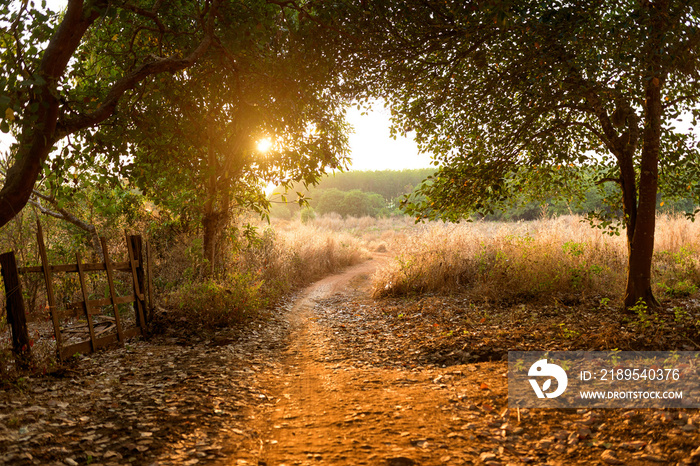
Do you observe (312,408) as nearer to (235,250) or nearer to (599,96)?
(599,96)

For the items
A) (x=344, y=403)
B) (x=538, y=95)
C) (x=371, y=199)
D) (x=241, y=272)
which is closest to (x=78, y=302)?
(x=344, y=403)

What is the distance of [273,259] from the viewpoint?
1327 centimetres

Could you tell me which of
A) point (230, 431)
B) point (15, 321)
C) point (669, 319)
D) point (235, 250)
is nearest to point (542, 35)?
point (669, 319)

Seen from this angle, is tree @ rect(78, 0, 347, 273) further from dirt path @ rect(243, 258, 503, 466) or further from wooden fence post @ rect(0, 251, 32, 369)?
dirt path @ rect(243, 258, 503, 466)

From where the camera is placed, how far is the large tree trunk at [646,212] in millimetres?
5770

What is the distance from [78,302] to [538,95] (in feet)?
22.8

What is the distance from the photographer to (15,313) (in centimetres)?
508

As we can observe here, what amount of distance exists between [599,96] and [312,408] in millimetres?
5203

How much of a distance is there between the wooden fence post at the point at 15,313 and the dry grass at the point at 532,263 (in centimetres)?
777

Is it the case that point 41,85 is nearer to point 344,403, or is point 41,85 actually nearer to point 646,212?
point 344,403

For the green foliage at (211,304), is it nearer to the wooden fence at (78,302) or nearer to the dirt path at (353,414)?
the wooden fence at (78,302)

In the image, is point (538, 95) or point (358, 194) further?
point (358, 194)

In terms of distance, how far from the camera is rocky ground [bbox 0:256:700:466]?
10.4ft

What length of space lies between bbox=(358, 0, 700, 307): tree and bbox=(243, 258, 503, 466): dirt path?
2.49 m
